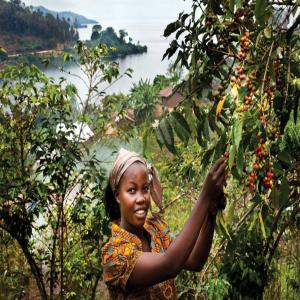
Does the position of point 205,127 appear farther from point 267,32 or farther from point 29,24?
point 29,24

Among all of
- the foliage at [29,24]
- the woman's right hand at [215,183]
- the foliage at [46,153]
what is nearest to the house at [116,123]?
the foliage at [46,153]

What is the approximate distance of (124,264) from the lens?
1.04 metres

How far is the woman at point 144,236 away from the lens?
A: 3.00ft

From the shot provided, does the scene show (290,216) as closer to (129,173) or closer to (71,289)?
(129,173)

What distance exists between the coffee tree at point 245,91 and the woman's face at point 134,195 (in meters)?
0.10

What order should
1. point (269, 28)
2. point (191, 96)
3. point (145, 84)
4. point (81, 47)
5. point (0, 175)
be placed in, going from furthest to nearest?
point (145, 84) < point (81, 47) < point (0, 175) < point (191, 96) < point (269, 28)

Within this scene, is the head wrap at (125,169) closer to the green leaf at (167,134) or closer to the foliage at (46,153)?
the green leaf at (167,134)

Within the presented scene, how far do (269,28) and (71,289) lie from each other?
2695mm

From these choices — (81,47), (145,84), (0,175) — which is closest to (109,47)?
(81,47)

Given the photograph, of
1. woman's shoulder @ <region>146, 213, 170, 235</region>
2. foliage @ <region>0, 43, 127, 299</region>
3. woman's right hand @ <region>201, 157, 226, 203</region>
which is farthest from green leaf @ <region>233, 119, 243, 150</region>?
foliage @ <region>0, 43, 127, 299</region>

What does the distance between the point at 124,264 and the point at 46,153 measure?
1.83 meters

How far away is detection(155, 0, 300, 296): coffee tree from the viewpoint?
2.75ft

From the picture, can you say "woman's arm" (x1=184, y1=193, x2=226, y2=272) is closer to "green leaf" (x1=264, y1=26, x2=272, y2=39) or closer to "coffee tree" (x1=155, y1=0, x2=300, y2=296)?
"coffee tree" (x1=155, y1=0, x2=300, y2=296)

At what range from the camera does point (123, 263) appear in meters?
1.04
